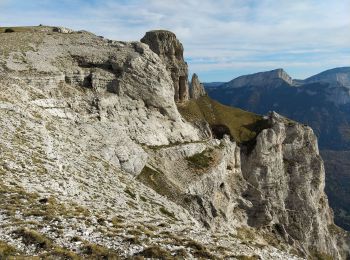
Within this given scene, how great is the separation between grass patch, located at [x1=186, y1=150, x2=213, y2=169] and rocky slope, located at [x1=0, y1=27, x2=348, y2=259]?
301 mm

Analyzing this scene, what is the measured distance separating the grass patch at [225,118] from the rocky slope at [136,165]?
0.65m

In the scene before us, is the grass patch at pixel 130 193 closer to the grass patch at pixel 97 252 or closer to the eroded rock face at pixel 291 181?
the grass patch at pixel 97 252

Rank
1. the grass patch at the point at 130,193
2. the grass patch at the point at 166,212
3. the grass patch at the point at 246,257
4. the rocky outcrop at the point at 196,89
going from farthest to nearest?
the rocky outcrop at the point at 196,89
the grass patch at the point at 166,212
the grass patch at the point at 130,193
the grass patch at the point at 246,257

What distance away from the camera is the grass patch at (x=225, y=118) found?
399ft

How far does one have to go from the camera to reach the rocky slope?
2861 cm

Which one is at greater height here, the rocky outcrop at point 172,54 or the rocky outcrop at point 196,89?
the rocky outcrop at point 172,54

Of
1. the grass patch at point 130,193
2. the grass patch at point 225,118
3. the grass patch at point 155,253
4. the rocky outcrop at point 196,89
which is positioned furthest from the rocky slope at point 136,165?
the rocky outcrop at point 196,89

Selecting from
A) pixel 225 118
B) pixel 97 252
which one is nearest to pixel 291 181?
pixel 225 118

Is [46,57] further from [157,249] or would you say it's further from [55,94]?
[157,249]

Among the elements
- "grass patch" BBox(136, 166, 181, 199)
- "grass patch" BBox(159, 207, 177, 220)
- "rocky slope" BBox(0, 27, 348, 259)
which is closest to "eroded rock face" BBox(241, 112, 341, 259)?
"rocky slope" BBox(0, 27, 348, 259)

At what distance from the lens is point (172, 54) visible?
123 m

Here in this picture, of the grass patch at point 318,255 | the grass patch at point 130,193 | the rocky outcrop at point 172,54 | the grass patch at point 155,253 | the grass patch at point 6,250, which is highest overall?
the rocky outcrop at point 172,54

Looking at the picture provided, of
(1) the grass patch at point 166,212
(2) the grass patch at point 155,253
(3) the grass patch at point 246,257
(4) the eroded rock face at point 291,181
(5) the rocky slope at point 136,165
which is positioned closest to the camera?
(2) the grass patch at point 155,253

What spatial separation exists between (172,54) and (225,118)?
27.3 m
